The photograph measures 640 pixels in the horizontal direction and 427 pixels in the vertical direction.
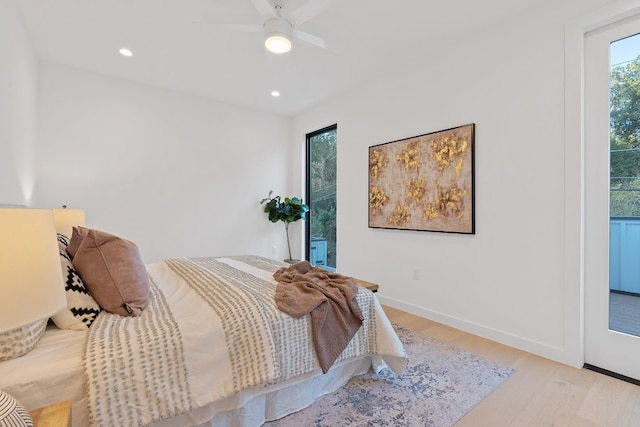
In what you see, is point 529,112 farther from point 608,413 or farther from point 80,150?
point 80,150

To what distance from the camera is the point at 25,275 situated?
669mm

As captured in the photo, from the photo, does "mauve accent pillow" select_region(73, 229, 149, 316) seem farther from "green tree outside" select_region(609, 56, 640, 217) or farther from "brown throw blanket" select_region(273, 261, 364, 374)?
"green tree outside" select_region(609, 56, 640, 217)

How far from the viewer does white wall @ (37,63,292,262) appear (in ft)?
11.5

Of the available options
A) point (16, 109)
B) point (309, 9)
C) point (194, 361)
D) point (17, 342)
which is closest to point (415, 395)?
point (194, 361)

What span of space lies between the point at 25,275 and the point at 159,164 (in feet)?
12.5

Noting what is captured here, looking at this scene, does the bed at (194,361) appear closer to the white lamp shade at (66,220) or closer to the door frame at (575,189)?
the door frame at (575,189)

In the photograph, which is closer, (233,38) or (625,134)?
(625,134)

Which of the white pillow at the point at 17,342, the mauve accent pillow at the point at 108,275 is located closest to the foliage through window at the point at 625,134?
the mauve accent pillow at the point at 108,275

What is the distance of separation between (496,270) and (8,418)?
3007 mm

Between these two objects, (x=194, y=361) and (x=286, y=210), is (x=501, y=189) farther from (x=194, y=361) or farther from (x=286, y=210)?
(x=286, y=210)

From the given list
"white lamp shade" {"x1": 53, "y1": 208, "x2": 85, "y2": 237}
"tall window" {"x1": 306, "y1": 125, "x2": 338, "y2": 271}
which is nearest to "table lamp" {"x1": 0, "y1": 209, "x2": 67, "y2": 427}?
"white lamp shade" {"x1": 53, "y1": 208, "x2": 85, "y2": 237}

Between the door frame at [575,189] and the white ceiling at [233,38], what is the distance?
0.48m

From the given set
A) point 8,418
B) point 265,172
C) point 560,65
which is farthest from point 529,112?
point 265,172

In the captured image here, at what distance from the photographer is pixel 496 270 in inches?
105
